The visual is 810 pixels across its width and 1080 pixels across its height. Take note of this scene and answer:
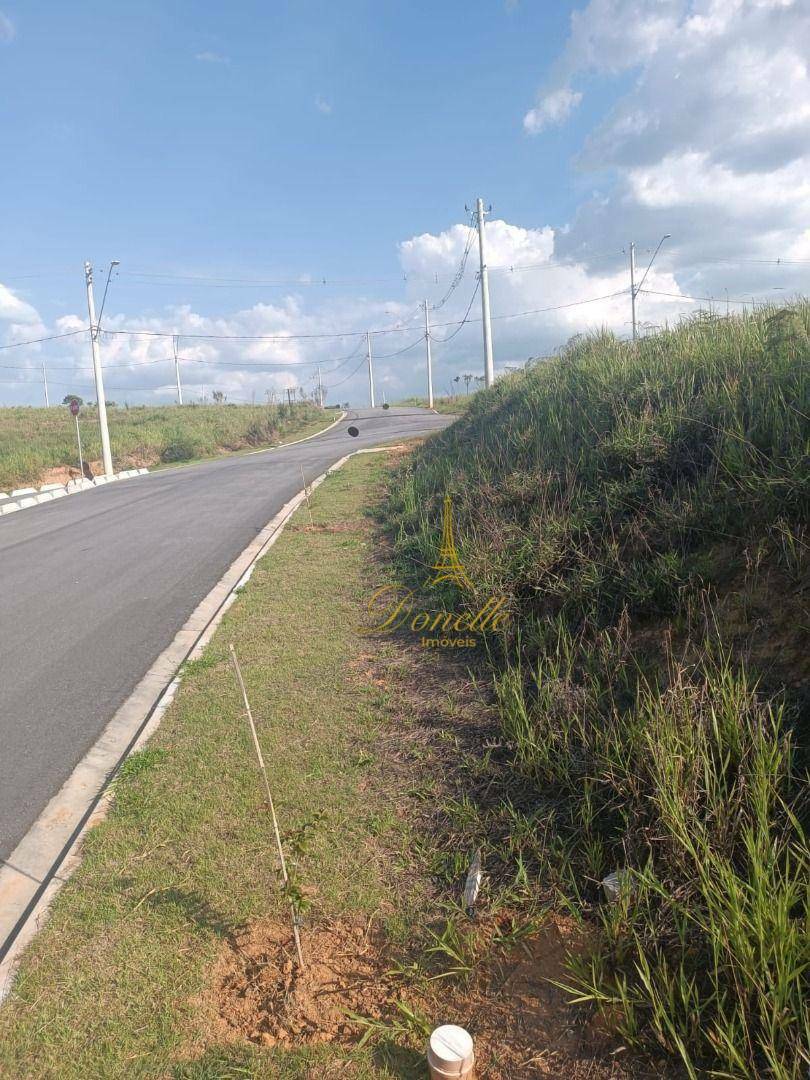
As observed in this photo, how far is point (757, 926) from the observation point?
219 cm

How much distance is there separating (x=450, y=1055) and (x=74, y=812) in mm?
2832

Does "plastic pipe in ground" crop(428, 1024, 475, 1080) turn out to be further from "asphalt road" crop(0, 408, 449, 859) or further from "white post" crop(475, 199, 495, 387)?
"white post" crop(475, 199, 495, 387)

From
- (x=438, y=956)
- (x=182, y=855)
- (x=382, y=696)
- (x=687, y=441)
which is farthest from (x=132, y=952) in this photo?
(x=687, y=441)

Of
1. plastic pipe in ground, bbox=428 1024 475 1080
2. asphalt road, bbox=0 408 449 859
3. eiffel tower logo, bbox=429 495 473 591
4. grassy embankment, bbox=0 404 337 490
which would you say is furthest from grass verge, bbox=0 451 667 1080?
grassy embankment, bbox=0 404 337 490

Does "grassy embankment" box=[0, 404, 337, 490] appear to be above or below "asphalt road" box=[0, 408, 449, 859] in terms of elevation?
above

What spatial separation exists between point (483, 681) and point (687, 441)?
2685mm

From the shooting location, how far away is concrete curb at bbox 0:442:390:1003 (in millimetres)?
3125

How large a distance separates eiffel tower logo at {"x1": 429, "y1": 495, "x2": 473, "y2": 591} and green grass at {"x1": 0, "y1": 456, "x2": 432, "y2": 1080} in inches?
43.3

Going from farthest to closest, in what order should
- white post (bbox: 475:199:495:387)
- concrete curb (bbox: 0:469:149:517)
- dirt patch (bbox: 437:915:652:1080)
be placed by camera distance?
white post (bbox: 475:199:495:387) → concrete curb (bbox: 0:469:149:517) → dirt patch (bbox: 437:915:652:1080)

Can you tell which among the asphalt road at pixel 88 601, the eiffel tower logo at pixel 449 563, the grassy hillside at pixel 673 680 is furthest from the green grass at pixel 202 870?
the eiffel tower logo at pixel 449 563

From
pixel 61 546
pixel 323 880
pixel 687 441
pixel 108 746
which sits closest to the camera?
pixel 323 880

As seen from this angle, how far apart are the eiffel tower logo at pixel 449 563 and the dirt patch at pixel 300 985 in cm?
326

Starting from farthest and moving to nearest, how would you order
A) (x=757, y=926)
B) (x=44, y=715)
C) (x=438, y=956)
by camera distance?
1. (x=44, y=715)
2. (x=438, y=956)
3. (x=757, y=926)

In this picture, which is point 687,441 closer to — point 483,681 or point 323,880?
point 483,681
